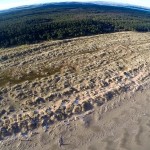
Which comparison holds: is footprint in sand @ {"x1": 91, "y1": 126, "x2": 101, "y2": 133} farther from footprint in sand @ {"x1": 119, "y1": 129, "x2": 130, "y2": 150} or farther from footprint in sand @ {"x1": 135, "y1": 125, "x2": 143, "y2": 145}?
footprint in sand @ {"x1": 135, "y1": 125, "x2": 143, "y2": 145}

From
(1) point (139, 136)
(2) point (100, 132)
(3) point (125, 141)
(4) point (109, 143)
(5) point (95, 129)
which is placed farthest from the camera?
(5) point (95, 129)

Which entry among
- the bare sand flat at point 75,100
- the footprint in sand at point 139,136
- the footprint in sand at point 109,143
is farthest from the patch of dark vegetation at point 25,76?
the footprint in sand at point 139,136

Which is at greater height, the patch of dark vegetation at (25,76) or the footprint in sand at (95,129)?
the footprint in sand at (95,129)

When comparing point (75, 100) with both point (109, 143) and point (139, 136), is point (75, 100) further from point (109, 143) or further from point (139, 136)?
point (139, 136)

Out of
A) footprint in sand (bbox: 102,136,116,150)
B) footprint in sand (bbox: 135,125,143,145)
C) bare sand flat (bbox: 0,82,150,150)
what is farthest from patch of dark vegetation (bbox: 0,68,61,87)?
footprint in sand (bbox: 135,125,143,145)

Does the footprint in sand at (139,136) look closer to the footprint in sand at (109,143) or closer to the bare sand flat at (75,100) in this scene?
the bare sand flat at (75,100)

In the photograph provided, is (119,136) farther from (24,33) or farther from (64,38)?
(24,33)

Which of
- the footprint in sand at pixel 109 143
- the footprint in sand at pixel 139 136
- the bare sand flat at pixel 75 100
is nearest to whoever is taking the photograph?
the footprint in sand at pixel 109 143

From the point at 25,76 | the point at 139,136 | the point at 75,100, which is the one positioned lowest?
A: the point at 25,76

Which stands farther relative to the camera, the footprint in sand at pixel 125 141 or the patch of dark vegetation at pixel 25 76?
the patch of dark vegetation at pixel 25 76

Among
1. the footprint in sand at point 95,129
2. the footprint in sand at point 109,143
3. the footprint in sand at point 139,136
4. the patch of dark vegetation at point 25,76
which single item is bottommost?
the patch of dark vegetation at point 25,76

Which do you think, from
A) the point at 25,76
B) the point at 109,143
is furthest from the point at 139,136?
the point at 25,76
